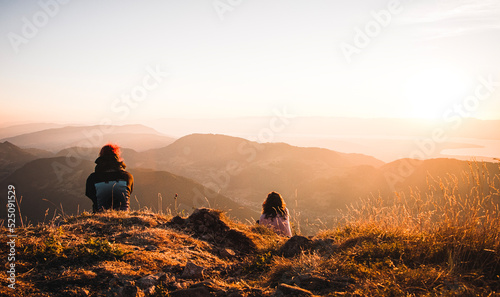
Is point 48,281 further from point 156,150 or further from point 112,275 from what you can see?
point 156,150

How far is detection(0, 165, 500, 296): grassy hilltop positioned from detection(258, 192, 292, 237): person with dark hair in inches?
86.7

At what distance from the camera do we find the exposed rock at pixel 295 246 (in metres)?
4.44

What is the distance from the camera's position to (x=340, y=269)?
3.19 metres

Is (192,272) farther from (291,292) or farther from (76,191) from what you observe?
(76,191)

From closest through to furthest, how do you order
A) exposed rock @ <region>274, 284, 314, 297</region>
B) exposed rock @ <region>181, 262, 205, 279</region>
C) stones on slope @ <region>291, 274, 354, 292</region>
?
exposed rock @ <region>274, 284, 314, 297</region>, stones on slope @ <region>291, 274, 354, 292</region>, exposed rock @ <region>181, 262, 205, 279</region>

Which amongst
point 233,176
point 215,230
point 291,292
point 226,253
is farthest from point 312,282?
point 233,176

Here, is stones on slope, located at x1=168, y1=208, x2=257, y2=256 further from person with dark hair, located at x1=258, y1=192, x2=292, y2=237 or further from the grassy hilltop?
person with dark hair, located at x1=258, y1=192, x2=292, y2=237

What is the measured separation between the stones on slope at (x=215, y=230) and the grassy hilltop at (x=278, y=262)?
283 mm

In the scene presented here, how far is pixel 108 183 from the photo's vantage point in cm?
655

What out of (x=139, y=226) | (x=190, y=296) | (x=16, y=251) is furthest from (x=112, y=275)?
(x=139, y=226)

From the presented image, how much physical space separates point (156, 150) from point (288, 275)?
106885 millimetres

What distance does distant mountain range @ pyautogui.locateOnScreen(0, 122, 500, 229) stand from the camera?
43188 millimetres

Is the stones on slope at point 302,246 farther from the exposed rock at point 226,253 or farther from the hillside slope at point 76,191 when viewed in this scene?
the hillside slope at point 76,191

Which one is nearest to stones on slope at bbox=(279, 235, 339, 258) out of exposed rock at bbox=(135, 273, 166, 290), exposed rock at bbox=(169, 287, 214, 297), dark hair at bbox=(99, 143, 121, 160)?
exposed rock at bbox=(169, 287, 214, 297)
